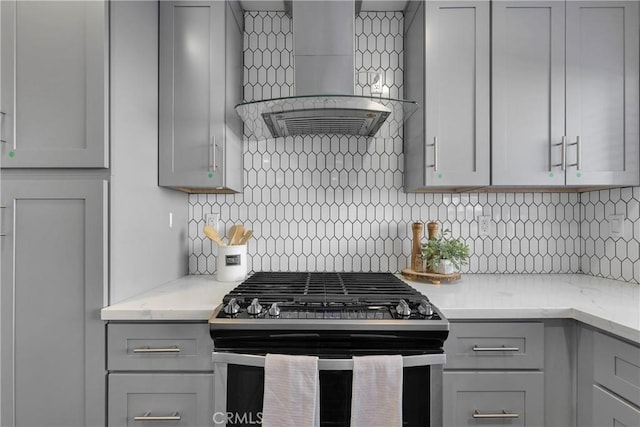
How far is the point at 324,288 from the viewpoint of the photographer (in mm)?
1669

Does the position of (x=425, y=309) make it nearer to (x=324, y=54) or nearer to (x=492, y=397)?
(x=492, y=397)

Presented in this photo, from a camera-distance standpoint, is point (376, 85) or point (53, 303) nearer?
point (53, 303)

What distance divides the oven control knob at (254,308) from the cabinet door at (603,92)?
160cm

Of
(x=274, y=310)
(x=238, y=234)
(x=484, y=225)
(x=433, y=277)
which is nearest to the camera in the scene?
(x=274, y=310)

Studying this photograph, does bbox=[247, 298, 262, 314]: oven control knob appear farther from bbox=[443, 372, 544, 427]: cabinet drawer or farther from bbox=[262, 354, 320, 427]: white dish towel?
bbox=[443, 372, 544, 427]: cabinet drawer

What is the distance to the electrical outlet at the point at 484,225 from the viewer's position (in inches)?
87.0

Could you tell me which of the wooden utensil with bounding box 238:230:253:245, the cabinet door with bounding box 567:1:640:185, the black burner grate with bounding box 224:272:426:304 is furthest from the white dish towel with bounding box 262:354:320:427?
the cabinet door with bounding box 567:1:640:185

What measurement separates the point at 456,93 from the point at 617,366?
129 cm

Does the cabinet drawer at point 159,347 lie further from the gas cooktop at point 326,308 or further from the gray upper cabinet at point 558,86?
the gray upper cabinet at point 558,86

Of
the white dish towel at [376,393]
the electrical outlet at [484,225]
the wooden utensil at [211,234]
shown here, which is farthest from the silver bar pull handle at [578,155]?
the wooden utensil at [211,234]

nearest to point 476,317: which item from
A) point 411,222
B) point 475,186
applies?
point 475,186

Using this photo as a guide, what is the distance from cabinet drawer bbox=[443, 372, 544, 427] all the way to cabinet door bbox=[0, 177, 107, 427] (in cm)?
133

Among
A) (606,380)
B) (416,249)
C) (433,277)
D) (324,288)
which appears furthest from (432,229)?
(606,380)

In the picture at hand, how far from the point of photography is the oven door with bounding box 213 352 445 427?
129 cm
